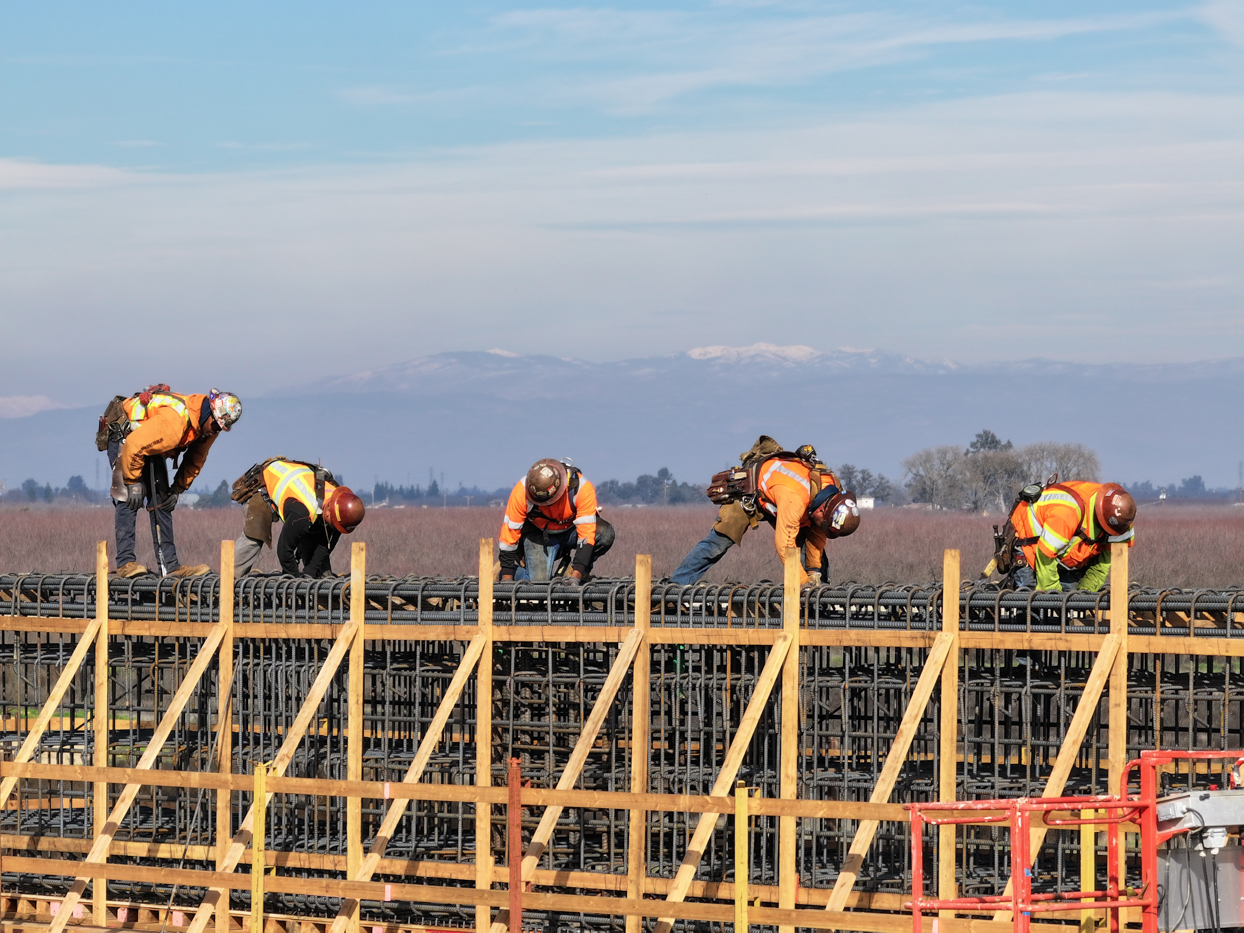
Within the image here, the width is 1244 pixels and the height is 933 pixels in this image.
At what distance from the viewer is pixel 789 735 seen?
13469 millimetres

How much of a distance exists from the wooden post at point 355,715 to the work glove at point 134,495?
319cm

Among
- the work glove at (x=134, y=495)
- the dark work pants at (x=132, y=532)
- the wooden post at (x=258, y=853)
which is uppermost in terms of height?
the work glove at (x=134, y=495)

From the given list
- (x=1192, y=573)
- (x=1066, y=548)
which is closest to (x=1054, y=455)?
(x=1192, y=573)

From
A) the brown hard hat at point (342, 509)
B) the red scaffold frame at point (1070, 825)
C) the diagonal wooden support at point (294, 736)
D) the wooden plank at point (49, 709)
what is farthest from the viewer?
the brown hard hat at point (342, 509)

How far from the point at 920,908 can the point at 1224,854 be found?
1.84m

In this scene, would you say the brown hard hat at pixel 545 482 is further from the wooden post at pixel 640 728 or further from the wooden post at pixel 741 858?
the wooden post at pixel 741 858

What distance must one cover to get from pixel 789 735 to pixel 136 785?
4.84 m

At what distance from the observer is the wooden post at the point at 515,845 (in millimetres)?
12383

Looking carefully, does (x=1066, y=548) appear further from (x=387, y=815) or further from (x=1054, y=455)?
(x=1054, y=455)

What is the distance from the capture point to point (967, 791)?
13555 mm

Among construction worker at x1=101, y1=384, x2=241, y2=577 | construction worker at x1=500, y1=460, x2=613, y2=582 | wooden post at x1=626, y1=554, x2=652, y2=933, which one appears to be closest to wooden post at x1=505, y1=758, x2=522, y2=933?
wooden post at x1=626, y1=554, x2=652, y2=933

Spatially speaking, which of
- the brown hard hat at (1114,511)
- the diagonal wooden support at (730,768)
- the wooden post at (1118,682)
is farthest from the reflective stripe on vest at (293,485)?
the wooden post at (1118,682)

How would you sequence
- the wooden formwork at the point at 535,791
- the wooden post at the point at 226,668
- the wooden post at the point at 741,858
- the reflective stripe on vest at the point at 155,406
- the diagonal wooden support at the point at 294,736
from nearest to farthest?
the wooden post at the point at 741,858 < the wooden formwork at the point at 535,791 < the diagonal wooden support at the point at 294,736 < the wooden post at the point at 226,668 < the reflective stripe on vest at the point at 155,406

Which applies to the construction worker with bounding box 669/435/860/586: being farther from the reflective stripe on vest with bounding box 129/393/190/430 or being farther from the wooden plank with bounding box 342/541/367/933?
the reflective stripe on vest with bounding box 129/393/190/430
